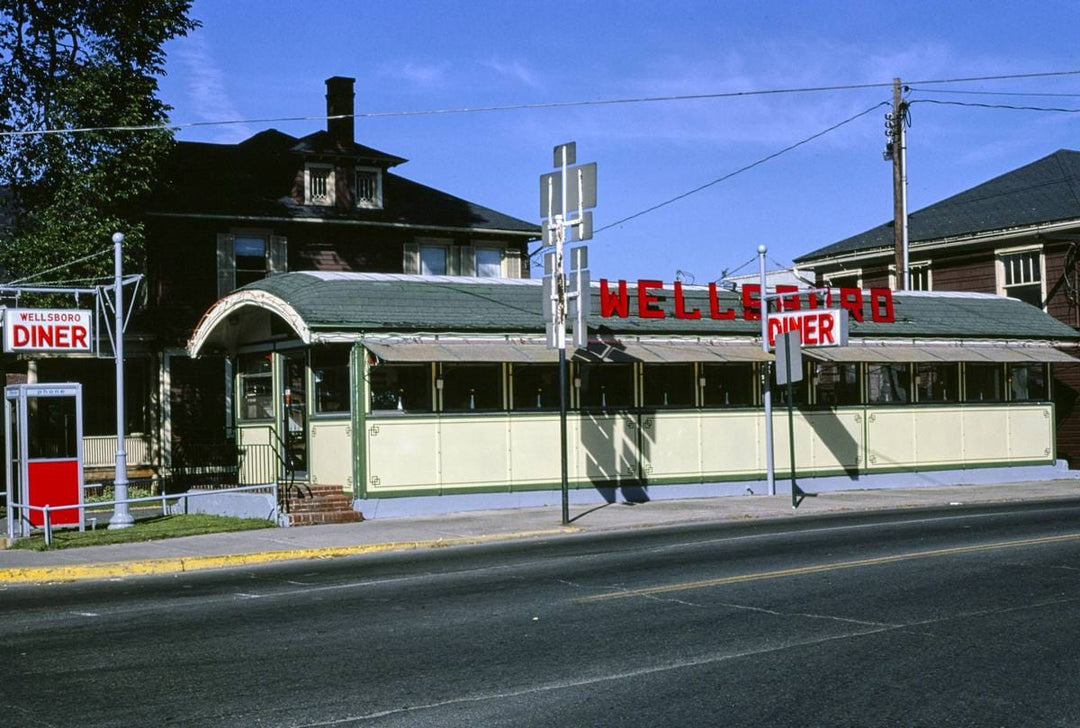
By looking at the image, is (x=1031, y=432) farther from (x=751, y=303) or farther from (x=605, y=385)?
(x=605, y=385)

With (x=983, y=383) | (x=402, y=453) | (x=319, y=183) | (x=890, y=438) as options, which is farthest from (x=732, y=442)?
(x=319, y=183)

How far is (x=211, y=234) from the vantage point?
3391 centimetres

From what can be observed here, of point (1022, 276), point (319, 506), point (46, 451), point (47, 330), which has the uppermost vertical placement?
point (1022, 276)

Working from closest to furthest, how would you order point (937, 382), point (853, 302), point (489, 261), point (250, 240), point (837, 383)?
point (837, 383) < point (853, 302) < point (937, 382) < point (250, 240) < point (489, 261)

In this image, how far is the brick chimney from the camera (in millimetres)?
37344

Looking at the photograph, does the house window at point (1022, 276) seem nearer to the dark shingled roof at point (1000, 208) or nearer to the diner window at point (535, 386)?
the dark shingled roof at point (1000, 208)

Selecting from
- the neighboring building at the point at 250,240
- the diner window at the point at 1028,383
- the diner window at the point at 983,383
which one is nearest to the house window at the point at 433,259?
the neighboring building at the point at 250,240

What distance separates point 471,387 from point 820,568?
34.5ft

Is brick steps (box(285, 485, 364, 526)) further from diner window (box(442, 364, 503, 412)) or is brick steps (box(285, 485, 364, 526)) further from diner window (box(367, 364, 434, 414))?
diner window (box(442, 364, 503, 412))

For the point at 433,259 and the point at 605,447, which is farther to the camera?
the point at 433,259

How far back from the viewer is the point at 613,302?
2475 cm

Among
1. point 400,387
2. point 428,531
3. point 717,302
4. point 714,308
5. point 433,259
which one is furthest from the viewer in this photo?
point 433,259

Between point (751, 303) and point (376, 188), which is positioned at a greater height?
point (376, 188)

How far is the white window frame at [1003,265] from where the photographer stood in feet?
116
